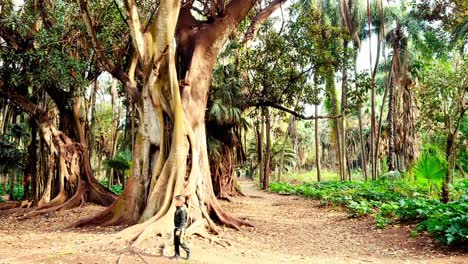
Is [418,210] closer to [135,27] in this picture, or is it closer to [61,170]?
[135,27]

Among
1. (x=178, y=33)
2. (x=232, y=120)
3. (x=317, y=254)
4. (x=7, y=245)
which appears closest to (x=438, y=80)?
(x=232, y=120)

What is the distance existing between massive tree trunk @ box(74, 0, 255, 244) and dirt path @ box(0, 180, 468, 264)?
0.71 metres

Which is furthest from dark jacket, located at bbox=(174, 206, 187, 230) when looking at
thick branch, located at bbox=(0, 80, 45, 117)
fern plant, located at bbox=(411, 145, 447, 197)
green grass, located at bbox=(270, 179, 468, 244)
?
thick branch, located at bbox=(0, 80, 45, 117)

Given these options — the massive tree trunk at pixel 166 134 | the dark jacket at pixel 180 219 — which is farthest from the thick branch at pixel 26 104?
the dark jacket at pixel 180 219

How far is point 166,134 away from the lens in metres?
10.3

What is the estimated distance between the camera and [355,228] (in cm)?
1068

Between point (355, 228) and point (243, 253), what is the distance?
4249 mm

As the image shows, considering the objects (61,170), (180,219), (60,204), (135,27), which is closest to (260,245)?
(180,219)

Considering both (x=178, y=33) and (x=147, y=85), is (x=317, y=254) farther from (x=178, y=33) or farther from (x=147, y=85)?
(x=178, y=33)

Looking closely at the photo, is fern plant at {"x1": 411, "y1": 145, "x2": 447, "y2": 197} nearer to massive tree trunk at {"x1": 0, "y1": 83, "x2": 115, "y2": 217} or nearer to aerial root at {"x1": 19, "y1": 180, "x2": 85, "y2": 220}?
massive tree trunk at {"x1": 0, "y1": 83, "x2": 115, "y2": 217}

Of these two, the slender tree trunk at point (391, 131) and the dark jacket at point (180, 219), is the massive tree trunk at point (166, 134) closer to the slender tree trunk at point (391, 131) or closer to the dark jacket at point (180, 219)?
the dark jacket at point (180, 219)

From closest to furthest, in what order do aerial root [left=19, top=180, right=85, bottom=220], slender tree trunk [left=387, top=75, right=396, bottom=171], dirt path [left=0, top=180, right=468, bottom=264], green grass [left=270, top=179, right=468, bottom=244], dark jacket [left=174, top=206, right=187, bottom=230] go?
dark jacket [left=174, top=206, right=187, bottom=230] < dirt path [left=0, top=180, right=468, bottom=264] < green grass [left=270, top=179, right=468, bottom=244] < aerial root [left=19, top=180, right=85, bottom=220] < slender tree trunk [left=387, top=75, right=396, bottom=171]

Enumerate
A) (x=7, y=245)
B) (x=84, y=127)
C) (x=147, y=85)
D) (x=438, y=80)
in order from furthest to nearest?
(x=438, y=80) < (x=84, y=127) < (x=147, y=85) < (x=7, y=245)

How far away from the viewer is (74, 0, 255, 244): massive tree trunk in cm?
921
